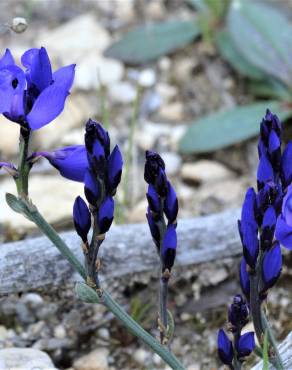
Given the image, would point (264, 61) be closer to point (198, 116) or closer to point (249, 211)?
point (198, 116)

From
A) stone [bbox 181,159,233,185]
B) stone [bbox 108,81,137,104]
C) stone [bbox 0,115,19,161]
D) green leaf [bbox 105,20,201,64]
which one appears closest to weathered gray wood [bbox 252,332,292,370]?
stone [bbox 181,159,233,185]

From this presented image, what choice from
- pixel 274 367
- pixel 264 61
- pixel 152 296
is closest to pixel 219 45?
pixel 264 61

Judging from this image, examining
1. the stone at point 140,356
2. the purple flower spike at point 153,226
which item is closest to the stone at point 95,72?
the stone at point 140,356

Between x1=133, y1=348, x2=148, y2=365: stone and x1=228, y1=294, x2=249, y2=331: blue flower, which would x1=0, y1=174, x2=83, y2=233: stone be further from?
x1=228, y1=294, x2=249, y2=331: blue flower

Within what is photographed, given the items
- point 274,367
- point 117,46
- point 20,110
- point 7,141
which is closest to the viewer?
point 20,110

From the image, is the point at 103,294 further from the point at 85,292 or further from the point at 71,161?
the point at 71,161

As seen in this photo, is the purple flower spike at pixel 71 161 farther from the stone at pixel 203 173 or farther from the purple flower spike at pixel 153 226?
the stone at pixel 203 173
